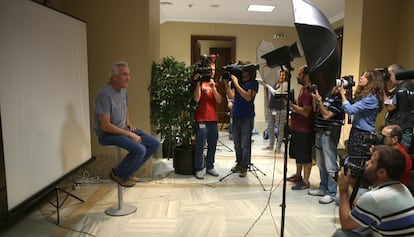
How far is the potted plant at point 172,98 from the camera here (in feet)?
12.4

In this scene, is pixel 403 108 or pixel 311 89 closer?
pixel 403 108

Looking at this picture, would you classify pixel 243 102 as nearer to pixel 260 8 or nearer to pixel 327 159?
pixel 327 159

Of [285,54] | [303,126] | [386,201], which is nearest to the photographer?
[386,201]

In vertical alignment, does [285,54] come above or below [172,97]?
above

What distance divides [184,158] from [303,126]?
4.89ft

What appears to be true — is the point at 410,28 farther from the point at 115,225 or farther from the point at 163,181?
the point at 115,225

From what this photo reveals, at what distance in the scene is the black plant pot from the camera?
12.9ft

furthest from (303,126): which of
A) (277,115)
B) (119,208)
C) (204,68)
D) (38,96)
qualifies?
(38,96)

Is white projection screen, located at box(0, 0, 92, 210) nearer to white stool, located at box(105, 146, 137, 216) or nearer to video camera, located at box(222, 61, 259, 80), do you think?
white stool, located at box(105, 146, 137, 216)

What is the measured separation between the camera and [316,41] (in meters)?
1.59

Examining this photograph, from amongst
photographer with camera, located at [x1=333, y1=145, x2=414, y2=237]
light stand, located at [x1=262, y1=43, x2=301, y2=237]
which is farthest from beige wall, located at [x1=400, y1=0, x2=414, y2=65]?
photographer with camera, located at [x1=333, y1=145, x2=414, y2=237]

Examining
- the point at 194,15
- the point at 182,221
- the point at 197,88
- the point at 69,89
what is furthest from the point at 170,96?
the point at 194,15

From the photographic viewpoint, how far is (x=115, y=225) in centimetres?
260

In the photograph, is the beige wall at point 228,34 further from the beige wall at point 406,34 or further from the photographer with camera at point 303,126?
the photographer with camera at point 303,126
